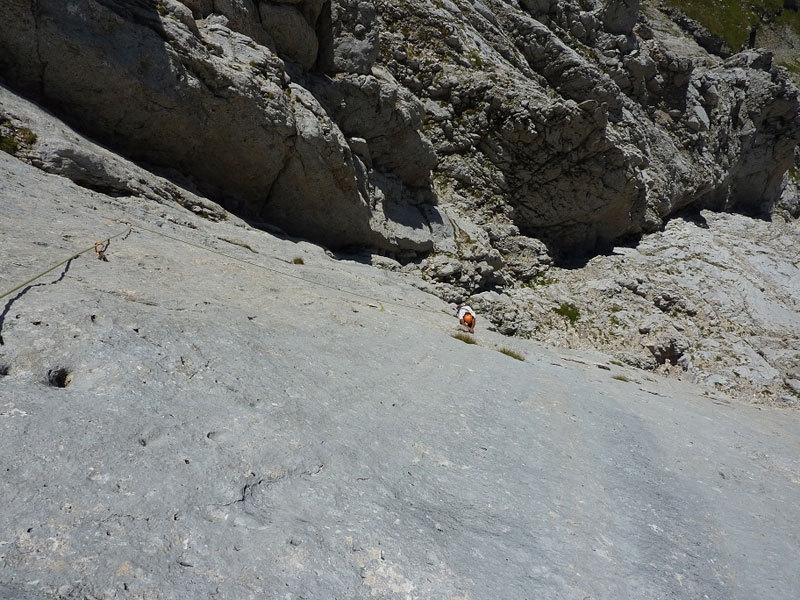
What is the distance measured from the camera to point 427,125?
36375 millimetres

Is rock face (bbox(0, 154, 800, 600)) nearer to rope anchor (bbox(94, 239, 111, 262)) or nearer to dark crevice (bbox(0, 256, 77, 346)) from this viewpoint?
dark crevice (bbox(0, 256, 77, 346))

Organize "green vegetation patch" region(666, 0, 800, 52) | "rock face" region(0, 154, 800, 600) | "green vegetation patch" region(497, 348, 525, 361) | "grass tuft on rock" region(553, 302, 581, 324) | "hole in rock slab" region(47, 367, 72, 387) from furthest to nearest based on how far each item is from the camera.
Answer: "green vegetation patch" region(666, 0, 800, 52)
"grass tuft on rock" region(553, 302, 581, 324)
"green vegetation patch" region(497, 348, 525, 361)
"hole in rock slab" region(47, 367, 72, 387)
"rock face" region(0, 154, 800, 600)

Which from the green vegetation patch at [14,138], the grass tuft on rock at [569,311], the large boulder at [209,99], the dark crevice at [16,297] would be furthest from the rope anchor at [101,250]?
the grass tuft on rock at [569,311]

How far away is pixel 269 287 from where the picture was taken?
1126 cm

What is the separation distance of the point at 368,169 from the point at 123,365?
24768 millimetres

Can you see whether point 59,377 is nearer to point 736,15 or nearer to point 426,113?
point 426,113

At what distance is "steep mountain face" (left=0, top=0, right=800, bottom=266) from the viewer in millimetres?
17062

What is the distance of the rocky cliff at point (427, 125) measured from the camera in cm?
1636

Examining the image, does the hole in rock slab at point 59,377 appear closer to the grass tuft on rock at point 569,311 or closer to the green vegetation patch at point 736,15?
the grass tuft on rock at point 569,311

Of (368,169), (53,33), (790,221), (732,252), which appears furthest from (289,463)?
(790,221)

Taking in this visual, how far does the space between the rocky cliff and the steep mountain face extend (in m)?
0.11

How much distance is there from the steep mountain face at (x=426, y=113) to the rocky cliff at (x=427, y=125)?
11cm

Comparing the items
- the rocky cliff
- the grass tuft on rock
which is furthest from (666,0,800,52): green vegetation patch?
the grass tuft on rock

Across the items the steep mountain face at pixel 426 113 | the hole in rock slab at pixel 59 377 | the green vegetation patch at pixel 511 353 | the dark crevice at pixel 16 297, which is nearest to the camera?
the hole in rock slab at pixel 59 377
